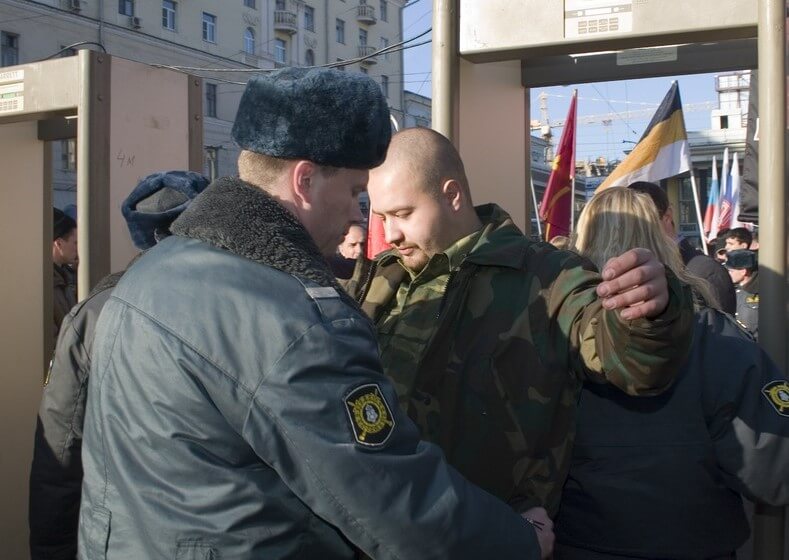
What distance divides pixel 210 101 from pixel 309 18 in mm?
12049

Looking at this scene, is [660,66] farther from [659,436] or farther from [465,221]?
[659,436]

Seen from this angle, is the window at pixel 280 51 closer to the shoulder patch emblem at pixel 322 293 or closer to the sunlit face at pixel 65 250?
the sunlit face at pixel 65 250

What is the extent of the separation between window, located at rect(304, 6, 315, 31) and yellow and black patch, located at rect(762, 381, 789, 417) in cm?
4853

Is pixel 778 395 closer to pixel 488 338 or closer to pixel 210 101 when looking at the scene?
pixel 488 338

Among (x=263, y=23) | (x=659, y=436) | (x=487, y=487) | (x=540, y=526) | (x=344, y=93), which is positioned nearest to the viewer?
(x=344, y=93)

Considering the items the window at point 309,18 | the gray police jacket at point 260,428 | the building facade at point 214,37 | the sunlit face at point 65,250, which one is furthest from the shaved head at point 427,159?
the window at point 309,18

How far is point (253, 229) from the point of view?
1.47 meters

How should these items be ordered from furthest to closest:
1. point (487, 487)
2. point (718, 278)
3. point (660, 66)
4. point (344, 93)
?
point (718, 278)
point (660, 66)
point (487, 487)
point (344, 93)

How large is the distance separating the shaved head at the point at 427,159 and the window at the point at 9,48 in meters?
31.1

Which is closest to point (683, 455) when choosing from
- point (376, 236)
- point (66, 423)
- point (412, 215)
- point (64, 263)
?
point (412, 215)

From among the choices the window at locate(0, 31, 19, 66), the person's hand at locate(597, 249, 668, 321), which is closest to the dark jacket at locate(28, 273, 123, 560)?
the person's hand at locate(597, 249, 668, 321)

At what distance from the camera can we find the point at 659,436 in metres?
2.26

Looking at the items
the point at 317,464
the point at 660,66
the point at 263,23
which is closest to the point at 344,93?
the point at 317,464

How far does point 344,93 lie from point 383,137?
0.40 feet
